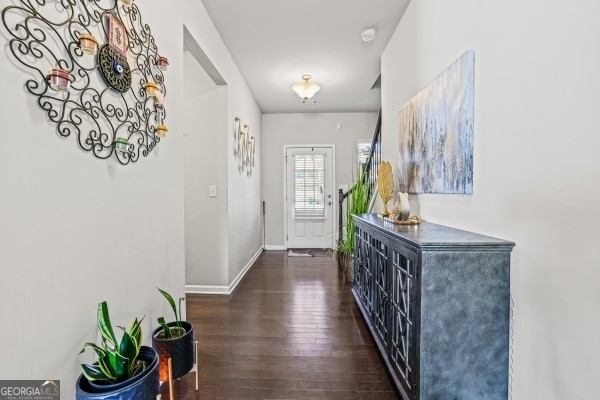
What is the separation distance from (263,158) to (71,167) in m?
4.77

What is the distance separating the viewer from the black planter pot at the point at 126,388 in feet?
3.18

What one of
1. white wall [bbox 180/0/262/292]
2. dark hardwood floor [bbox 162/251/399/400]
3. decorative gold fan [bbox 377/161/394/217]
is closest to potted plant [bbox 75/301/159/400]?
dark hardwood floor [bbox 162/251/399/400]

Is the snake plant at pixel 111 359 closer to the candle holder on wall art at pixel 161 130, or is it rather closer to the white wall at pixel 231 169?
the candle holder on wall art at pixel 161 130

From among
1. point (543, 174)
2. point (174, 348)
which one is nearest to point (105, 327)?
point (174, 348)

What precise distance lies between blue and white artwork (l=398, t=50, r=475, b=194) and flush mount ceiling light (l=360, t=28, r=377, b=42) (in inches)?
35.6

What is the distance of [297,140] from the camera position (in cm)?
577

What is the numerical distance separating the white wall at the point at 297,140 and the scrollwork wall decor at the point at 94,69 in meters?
4.10

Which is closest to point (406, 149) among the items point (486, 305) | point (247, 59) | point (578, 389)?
point (486, 305)

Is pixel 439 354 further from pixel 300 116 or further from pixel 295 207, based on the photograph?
pixel 300 116

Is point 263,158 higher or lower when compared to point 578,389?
higher

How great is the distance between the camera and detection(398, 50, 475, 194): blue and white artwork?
5.28 feet

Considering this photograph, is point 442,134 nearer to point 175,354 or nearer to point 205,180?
point 175,354

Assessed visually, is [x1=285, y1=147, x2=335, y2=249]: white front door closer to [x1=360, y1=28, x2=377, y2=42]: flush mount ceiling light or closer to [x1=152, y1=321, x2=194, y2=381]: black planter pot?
[x1=360, y1=28, x2=377, y2=42]: flush mount ceiling light

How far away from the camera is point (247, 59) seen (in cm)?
347
